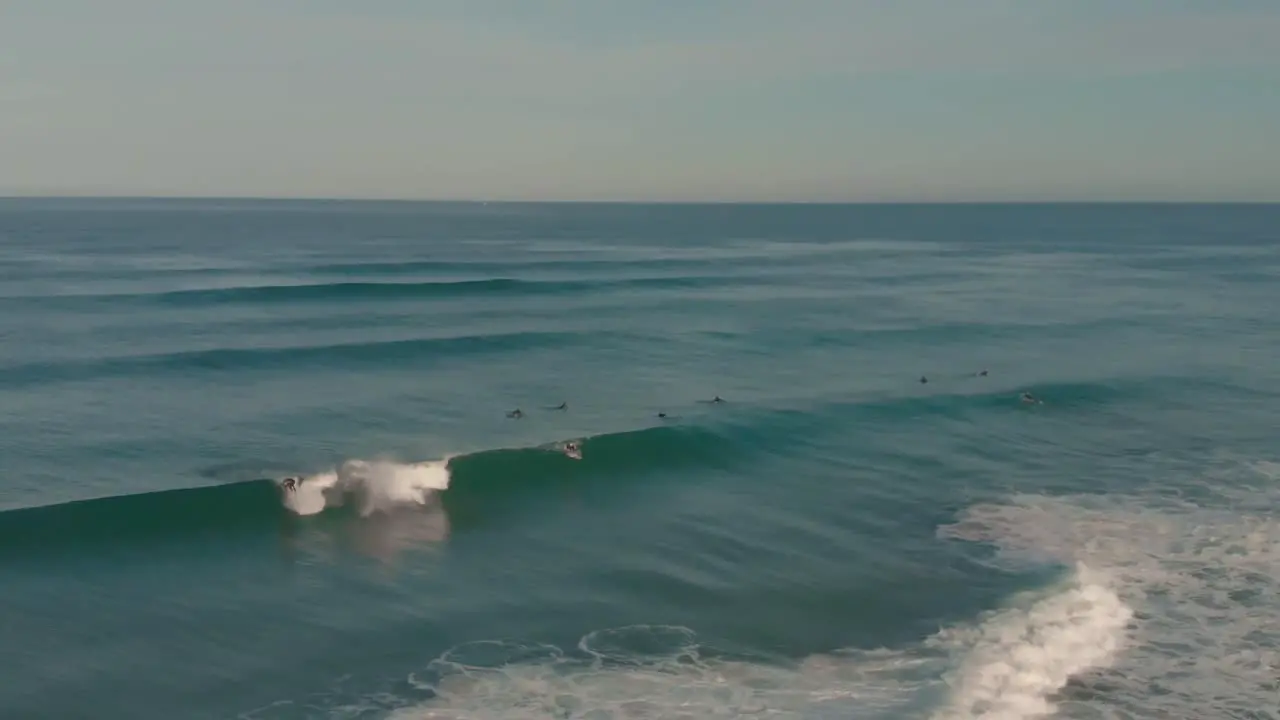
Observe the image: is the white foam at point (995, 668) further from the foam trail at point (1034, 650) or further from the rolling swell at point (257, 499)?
the rolling swell at point (257, 499)

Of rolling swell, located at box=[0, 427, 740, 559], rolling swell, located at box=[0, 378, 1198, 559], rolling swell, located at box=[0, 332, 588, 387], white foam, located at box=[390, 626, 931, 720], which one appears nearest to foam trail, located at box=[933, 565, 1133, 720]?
white foam, located at box=[390, 626, 931, 720]

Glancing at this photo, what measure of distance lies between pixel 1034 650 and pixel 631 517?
36.1 ft

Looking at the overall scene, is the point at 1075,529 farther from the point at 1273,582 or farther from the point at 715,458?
the point at 715,458

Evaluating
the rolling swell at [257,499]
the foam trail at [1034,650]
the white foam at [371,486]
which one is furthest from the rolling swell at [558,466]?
the foam trail at [1034,650]

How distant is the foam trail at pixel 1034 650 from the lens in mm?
16969

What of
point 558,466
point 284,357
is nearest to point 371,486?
point 558,466

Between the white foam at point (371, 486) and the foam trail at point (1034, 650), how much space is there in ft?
45.8

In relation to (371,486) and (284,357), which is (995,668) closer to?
(371,486)

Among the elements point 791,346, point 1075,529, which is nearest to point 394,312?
point 791,346

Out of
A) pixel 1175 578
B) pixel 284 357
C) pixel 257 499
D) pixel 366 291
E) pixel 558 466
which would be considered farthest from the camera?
pixel 366 291

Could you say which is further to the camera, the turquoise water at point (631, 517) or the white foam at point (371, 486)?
the white foam at point (371, 486)

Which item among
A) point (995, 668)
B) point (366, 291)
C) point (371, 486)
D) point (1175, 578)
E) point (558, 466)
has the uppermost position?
point (366, 291)

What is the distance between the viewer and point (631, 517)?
27047 mm

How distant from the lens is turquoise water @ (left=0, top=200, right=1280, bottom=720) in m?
18.0
